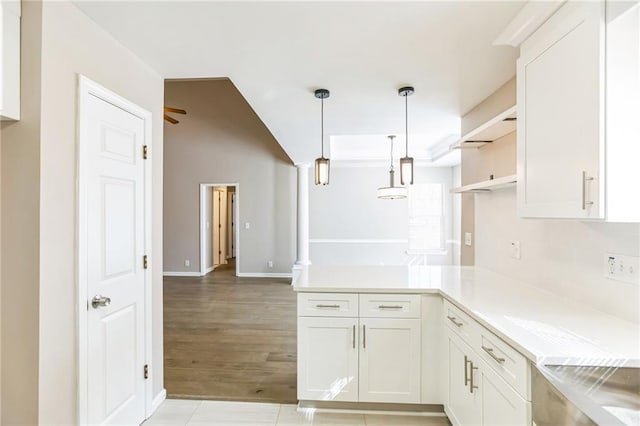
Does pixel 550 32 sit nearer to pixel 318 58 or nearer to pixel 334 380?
pixel 318 58

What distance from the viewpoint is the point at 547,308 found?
1719 millimetres

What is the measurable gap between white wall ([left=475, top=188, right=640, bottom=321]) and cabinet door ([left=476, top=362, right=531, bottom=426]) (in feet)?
2.21

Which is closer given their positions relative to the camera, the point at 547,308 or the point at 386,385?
the point at 547,308

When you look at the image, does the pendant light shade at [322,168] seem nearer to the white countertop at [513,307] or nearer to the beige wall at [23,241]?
the white countertop at [513,307]

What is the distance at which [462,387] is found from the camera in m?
1.83

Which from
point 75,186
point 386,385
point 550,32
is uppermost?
point 550,32

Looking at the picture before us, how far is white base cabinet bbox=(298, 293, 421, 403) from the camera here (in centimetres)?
218

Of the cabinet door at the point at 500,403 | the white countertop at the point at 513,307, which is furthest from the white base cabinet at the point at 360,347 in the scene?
the cabinet door at the point at 500,403

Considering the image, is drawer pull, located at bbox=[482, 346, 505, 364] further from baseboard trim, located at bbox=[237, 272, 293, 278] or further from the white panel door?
baseboard trim, located at bbox=[237, 272, 293, 278]

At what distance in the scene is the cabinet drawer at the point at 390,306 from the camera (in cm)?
218

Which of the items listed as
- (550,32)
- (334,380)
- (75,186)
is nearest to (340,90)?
(550,32)

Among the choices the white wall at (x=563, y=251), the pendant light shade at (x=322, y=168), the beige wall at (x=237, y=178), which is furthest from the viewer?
the beige wall at (x=237, y=178)

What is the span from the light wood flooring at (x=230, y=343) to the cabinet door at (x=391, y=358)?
27.6 inches

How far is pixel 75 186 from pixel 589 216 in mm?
2294
